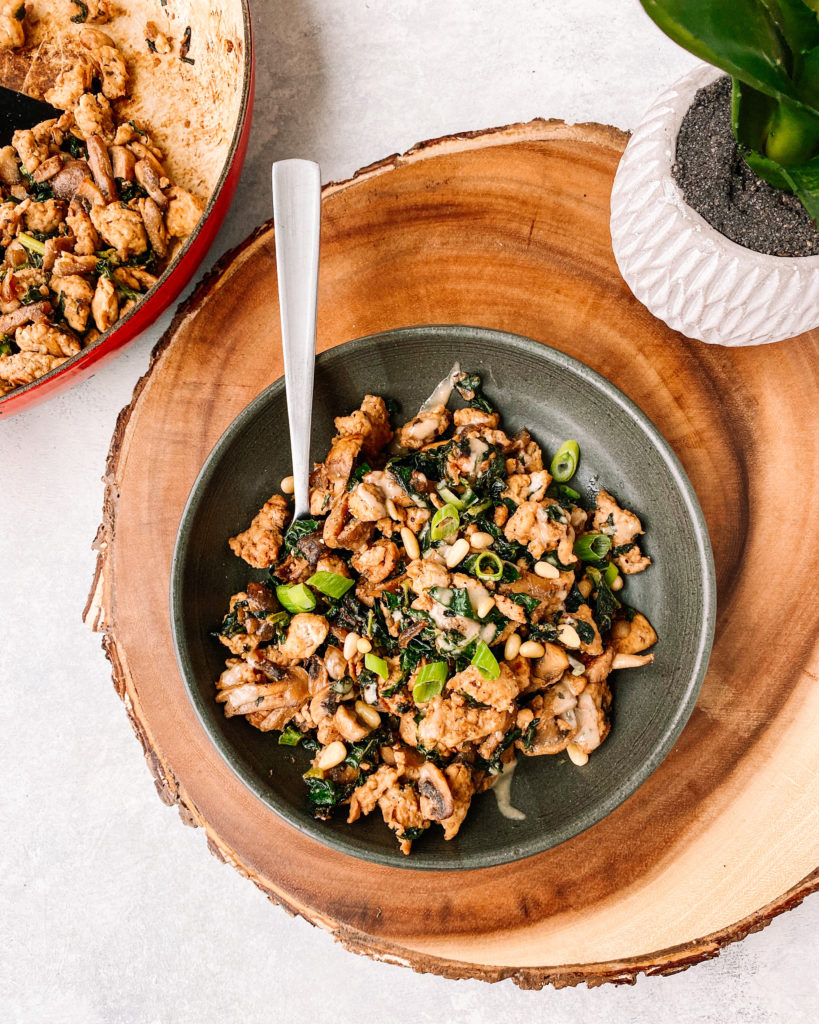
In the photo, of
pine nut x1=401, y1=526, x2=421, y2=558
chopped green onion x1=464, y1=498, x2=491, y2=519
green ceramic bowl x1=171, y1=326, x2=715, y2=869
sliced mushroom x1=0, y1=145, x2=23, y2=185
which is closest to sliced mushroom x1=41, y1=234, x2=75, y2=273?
sliced mushroom x1=0, y1=145, x2=23, y2=185

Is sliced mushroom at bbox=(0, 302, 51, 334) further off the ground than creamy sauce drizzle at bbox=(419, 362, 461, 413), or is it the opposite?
sliced mushroom at bbox=(0, 302, 51, 334)

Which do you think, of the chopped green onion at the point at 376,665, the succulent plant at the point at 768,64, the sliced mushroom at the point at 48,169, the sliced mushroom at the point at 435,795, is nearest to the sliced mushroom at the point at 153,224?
the sliced mushroom at the point at 48,169

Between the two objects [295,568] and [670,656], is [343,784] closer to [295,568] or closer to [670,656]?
[295,568]

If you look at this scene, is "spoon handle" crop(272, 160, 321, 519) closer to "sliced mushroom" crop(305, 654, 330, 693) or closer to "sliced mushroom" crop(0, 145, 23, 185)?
"sliced mushroom" crop(305, 654, 330, 693)

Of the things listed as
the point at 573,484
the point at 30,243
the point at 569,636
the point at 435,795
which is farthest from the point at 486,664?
the point at 30,243

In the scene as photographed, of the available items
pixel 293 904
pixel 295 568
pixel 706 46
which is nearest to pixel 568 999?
pixel 293 904

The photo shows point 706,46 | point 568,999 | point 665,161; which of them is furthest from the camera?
point 568,999
